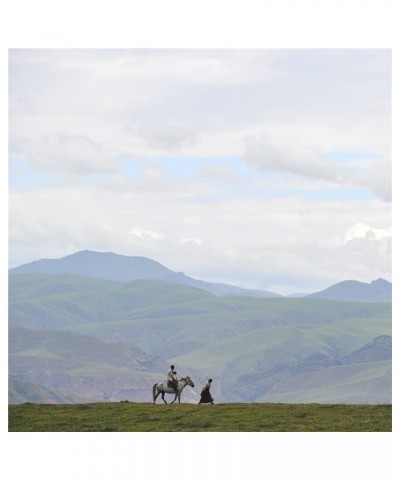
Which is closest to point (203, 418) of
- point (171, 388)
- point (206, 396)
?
point (206, 396)

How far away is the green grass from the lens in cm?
5762

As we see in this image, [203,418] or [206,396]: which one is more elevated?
[206,396]

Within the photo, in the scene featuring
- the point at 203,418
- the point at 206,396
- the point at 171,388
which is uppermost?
the point at 171,388

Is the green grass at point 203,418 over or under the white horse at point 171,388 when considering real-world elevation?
under

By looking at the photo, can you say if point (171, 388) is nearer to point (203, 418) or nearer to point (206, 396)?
point (206, 396)

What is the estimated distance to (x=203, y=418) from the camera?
61.5 metres

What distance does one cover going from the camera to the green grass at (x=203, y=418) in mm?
57625

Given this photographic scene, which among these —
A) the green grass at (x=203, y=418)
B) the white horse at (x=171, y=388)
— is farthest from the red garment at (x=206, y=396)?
the green grass at (x=203, y=418)

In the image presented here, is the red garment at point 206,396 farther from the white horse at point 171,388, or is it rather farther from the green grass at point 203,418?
the green grass at point 203,418

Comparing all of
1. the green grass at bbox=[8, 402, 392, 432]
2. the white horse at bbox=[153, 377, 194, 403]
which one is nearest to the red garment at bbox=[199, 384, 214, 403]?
the white horse at bbox=[153, 377, 194, 403]

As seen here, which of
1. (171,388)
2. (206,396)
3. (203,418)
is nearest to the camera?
(203,418)
